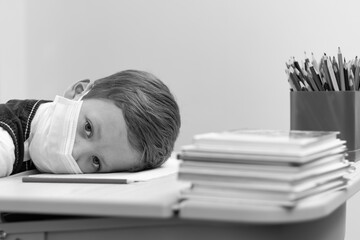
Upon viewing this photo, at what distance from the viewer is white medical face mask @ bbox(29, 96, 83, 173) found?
3.57 feet

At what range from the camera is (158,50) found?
2043mm

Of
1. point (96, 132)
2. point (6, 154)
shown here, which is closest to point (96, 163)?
point (96, 132)

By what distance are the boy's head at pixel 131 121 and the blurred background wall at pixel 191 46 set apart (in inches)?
30.8

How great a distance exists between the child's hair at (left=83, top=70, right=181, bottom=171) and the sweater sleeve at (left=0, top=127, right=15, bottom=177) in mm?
171

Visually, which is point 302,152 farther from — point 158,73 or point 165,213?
point 158,73

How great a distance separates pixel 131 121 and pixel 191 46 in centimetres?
94

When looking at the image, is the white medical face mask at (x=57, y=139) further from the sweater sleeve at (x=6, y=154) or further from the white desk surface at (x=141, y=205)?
the white desk surface at (x=141, y=205)

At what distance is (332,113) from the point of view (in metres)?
1.17

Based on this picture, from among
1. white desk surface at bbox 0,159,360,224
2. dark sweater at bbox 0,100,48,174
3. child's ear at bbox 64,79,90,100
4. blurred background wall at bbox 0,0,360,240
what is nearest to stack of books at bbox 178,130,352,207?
white desk surface at bbox 0,159,360,224

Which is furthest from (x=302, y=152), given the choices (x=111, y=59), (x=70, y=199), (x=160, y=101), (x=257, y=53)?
(x=111, y=59)

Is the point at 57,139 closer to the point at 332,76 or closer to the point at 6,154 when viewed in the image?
the point at 6,154

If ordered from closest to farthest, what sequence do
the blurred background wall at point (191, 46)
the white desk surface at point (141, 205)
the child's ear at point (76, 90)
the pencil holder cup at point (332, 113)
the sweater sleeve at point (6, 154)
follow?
the white desk surface at point (141, 205) → the sweater sleeve at point (6, 154) → the pencil holder cup at point (332, 113) → the child's ear at point (76, 90) → the blurred background wall at point (191, 46)

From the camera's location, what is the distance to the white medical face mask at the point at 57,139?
1089 mm

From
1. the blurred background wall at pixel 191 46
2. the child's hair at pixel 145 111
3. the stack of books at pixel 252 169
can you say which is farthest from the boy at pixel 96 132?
the blurred background wall at pixel 191 46
